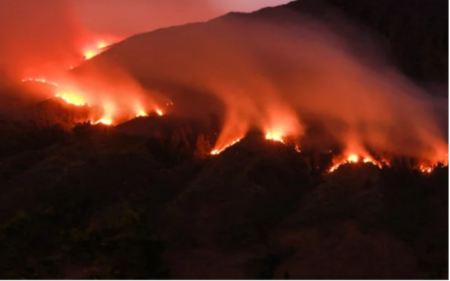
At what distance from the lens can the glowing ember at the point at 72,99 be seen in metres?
11.2

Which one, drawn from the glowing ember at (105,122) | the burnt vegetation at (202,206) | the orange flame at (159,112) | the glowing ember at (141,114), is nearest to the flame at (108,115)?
the glowing ember at (105,122)

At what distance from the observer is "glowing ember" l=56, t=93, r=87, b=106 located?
1120 cm

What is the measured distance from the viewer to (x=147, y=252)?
231 inches

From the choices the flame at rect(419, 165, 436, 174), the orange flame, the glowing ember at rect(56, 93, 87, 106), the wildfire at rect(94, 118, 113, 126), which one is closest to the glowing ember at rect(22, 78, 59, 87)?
the glowing ember at rect(56, 93, 87, 106)

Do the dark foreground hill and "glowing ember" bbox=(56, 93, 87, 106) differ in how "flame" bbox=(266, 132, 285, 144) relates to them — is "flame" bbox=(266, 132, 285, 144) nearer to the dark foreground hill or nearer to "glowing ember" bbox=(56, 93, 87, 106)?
the dark foreground hill

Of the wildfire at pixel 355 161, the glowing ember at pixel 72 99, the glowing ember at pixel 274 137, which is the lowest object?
the wildfire at pixel 355 161

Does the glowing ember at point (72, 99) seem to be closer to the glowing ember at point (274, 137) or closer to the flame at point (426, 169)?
the glowing ember at point (274, 137)

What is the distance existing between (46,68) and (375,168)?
833 cm

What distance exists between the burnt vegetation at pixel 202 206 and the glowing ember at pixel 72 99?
0.34 meters

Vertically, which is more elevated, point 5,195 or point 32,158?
point 32,158

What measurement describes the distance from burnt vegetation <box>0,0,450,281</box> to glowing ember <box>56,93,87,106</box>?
339 millimetres

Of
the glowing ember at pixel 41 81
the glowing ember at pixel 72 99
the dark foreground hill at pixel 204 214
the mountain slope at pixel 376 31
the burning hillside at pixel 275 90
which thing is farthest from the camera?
the glowing ember at pixel 41 81

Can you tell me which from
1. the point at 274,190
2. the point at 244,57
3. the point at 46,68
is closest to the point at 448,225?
the point at 274,190

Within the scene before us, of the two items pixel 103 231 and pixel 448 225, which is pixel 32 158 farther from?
pixel 448 225
